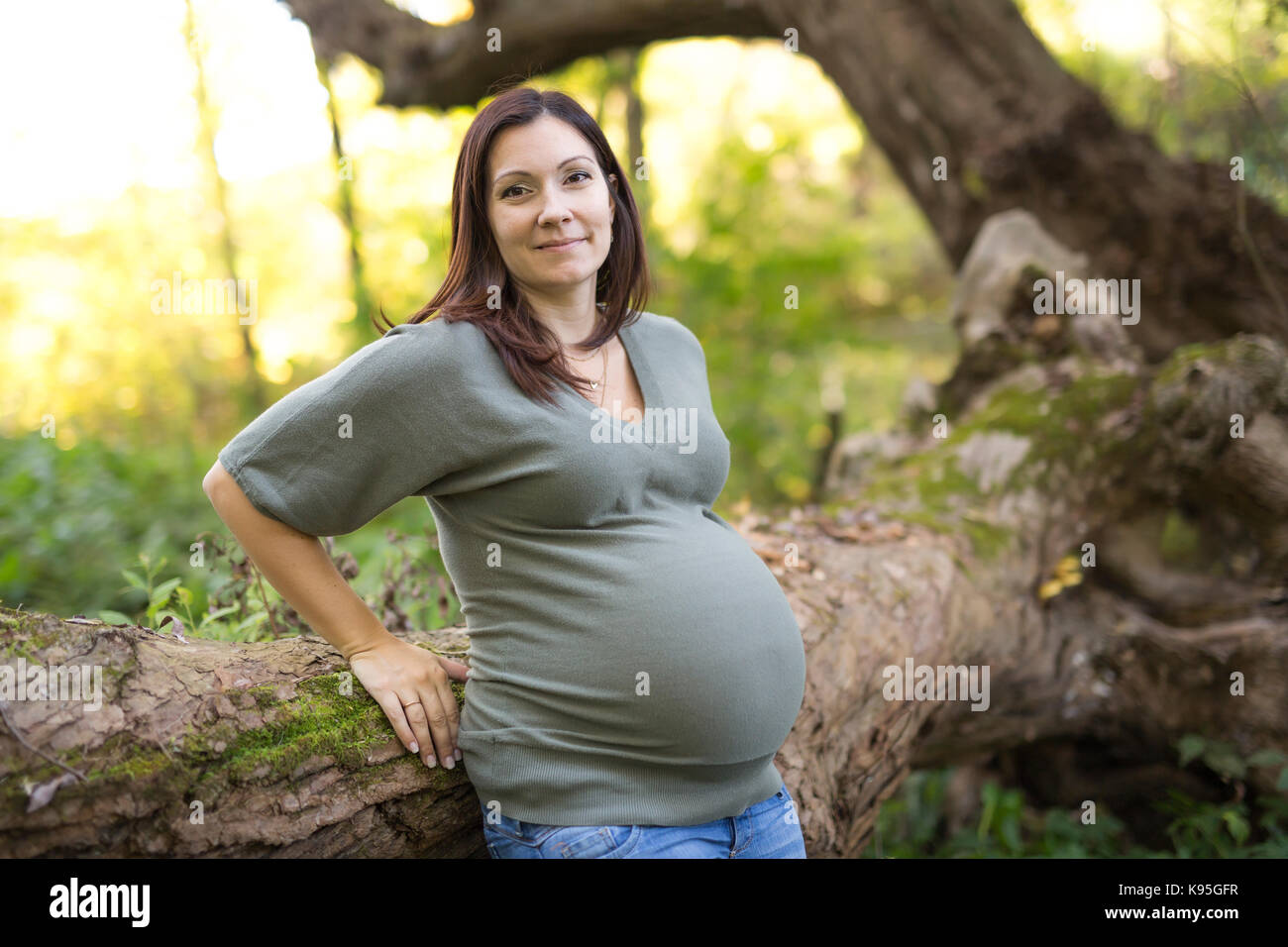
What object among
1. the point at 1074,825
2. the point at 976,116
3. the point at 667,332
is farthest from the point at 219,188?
the point at 1074,825

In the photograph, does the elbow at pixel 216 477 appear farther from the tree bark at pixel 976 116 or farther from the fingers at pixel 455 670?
the tree bark at pixel 976 116

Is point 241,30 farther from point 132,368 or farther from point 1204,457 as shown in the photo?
point 1204,457

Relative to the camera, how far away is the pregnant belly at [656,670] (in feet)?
5.46

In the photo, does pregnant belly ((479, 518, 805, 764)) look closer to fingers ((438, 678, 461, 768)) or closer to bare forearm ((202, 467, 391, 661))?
fingers ((438, 678, 461, 768))

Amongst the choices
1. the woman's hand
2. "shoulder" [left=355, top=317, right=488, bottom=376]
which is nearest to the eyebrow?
"shoulder" [left=355, top=317, right=488, bottom=376]

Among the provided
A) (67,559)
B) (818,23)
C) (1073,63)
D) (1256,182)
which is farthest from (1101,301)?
(67,559)

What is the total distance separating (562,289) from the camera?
1943 mm

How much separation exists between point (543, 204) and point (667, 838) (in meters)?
1.31

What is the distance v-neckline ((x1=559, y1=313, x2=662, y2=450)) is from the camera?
5.89ft

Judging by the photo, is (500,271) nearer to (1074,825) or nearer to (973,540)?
(973,540)

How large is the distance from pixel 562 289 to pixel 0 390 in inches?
510

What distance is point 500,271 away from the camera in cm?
193

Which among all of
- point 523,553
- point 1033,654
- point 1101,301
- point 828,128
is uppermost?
point 828,128

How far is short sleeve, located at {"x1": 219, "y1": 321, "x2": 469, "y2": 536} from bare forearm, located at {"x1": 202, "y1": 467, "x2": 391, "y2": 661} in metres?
0.03
